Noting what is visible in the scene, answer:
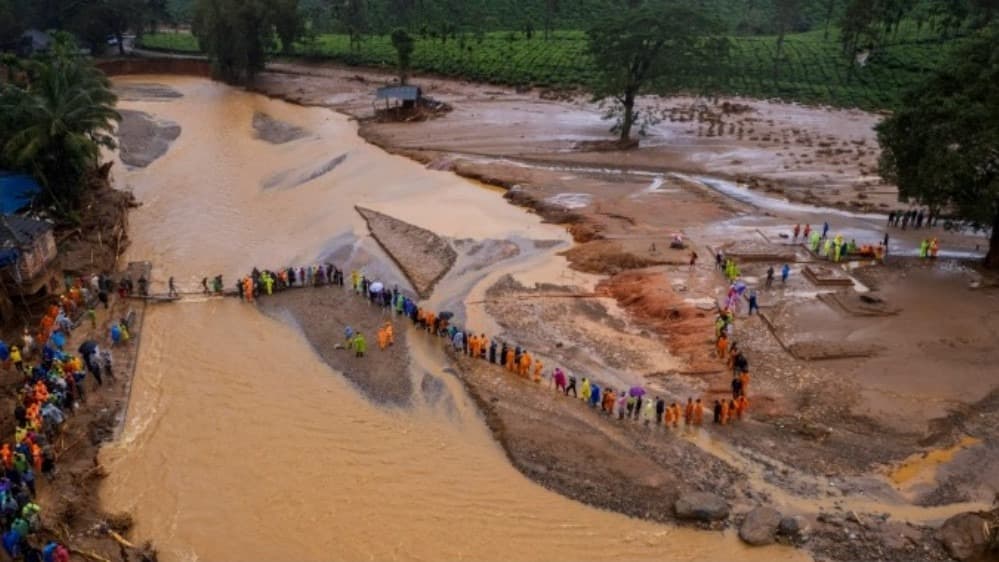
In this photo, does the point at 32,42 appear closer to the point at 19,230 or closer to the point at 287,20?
the point at 287,20

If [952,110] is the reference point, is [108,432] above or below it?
below

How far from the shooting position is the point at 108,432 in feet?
75.0

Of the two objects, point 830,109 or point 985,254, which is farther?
point 830,109

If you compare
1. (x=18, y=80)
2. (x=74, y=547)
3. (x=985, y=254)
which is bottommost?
(x=74, y=547)

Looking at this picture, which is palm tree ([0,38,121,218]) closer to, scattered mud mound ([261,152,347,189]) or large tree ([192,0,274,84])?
scattered mud mound ([261,152,347,189])

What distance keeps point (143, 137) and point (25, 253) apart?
33.3 m

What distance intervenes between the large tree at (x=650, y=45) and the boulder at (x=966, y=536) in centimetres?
3819

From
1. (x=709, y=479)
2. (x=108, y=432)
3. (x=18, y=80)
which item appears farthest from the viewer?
(x=18, y=80)

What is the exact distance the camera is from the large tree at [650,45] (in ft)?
165

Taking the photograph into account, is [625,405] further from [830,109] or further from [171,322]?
[830,109]

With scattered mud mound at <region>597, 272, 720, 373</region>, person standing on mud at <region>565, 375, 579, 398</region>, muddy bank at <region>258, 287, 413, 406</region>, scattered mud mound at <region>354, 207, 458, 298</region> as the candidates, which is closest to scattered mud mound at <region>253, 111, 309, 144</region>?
scattered mud mound at <region>354, 207, 458, 298</region>

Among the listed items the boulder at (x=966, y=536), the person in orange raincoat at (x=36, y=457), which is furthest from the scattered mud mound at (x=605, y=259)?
the person in orange raincoat at (x=36, y=457)

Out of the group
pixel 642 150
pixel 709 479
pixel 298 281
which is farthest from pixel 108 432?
pixel 642 150

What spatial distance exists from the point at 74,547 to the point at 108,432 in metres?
5.45
